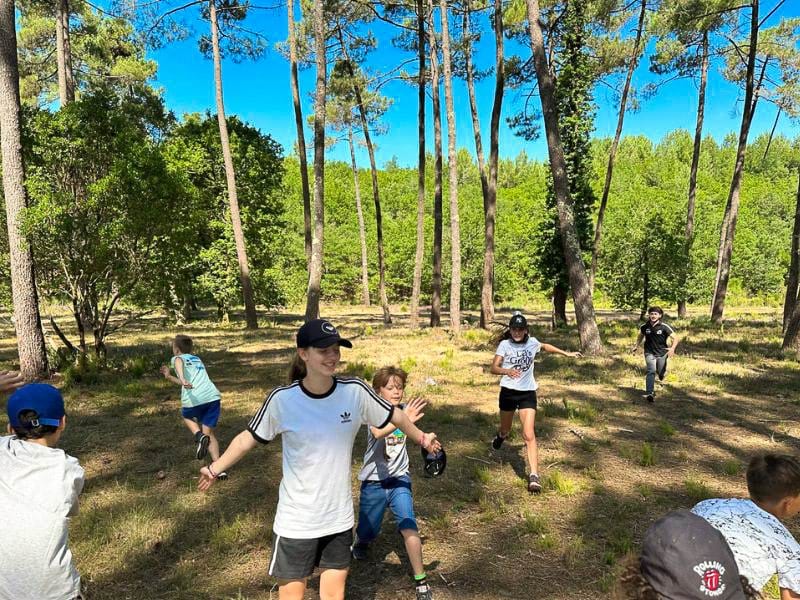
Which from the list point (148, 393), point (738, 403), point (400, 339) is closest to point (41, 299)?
point (148, 393)

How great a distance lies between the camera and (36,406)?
210 cm

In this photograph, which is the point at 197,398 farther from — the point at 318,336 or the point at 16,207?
the point at 16,207

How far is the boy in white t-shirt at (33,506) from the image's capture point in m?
2.01

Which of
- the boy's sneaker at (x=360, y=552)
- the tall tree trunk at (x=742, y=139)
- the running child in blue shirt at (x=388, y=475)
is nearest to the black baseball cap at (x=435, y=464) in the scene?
the running child in blue shirt at (x=388, y=475)

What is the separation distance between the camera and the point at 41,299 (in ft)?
35.4

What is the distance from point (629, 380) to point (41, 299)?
12.9m

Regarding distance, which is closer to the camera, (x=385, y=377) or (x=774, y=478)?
(x=774, y=478)

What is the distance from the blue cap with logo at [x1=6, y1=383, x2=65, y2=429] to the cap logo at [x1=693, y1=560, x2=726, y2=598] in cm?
252

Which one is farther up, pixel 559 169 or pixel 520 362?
pixel 559 169

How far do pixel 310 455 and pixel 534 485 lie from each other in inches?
138

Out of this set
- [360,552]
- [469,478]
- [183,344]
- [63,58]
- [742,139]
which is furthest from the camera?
[742,139]

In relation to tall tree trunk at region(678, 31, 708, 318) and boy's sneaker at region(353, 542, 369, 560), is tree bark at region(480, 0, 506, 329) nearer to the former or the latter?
tall tree trunk at region(678, 31, 708, 318)

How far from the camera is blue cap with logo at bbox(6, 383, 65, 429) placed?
2.08 meters

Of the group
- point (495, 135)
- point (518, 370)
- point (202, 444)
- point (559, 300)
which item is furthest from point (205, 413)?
point (559, 300)
